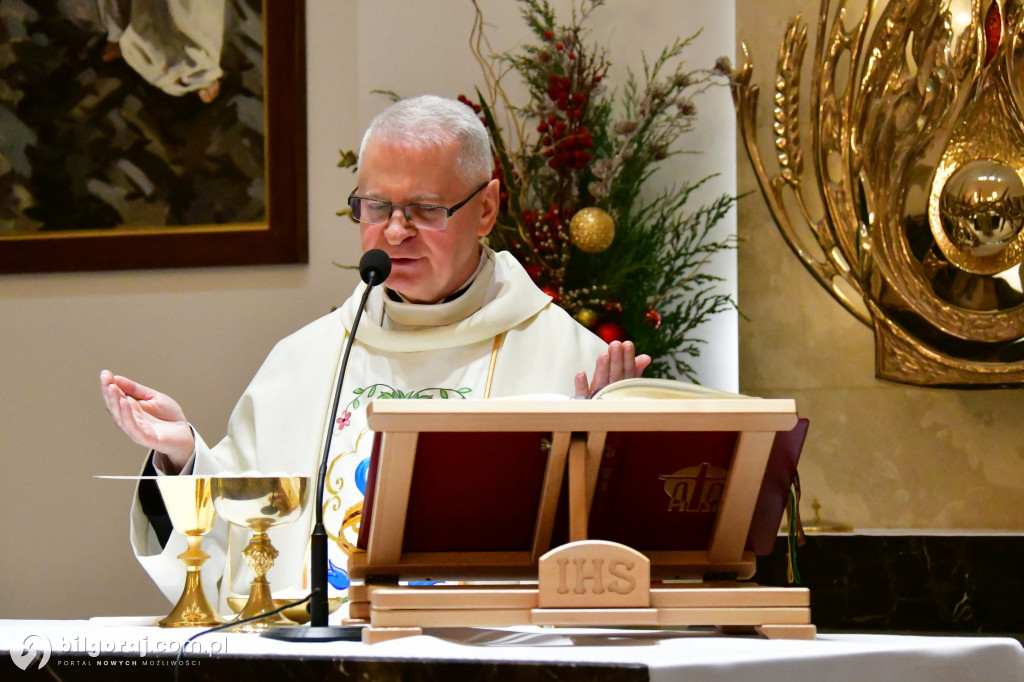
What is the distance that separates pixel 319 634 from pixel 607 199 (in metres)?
2.44


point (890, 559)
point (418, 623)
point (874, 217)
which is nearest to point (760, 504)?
point (418, 623)

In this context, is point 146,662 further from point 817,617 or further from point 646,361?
point 817,617

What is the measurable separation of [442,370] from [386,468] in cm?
141

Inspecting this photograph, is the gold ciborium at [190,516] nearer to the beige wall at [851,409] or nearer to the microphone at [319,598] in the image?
the microphone at [319,598]

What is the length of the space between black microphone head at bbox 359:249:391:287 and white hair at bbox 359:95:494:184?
96cm

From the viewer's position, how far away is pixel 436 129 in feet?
9.44

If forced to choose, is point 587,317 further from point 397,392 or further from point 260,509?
point 260,509

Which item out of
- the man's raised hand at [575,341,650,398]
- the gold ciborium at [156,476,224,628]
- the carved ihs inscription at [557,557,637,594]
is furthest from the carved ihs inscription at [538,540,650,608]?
the gold ciborium at [156,476,224,628]

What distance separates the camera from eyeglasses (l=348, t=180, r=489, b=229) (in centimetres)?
279

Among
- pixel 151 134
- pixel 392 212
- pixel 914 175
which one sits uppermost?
pixel 151 134

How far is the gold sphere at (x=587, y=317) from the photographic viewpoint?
3676mm

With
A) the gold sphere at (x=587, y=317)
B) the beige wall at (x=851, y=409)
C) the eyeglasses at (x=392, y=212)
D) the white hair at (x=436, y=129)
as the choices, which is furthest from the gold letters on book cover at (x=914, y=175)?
the eyeglasses at (x=392, y=212)

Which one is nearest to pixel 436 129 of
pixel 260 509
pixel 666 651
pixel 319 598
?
pixel 260 509

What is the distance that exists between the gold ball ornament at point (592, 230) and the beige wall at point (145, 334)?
0.99m
